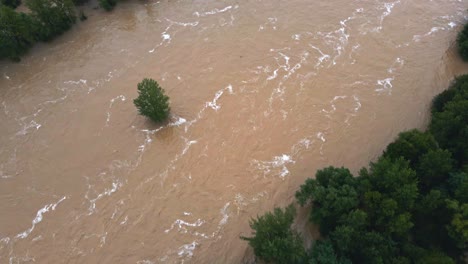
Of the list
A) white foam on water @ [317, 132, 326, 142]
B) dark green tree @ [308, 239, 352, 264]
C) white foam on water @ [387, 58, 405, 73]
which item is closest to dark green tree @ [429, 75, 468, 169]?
white foam on water @ [387, 58, 405, 73]

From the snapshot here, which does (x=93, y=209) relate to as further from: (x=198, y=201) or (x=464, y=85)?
(x=464, y=85)

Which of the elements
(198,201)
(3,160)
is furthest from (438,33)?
(3,160)

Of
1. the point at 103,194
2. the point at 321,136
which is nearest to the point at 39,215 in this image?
the point at 103,194

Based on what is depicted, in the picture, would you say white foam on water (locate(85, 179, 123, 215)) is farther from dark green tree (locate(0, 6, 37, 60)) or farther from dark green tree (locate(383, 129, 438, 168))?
dark green tree (locate(383, 129, 438, 168))

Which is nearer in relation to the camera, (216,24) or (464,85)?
(464,85)

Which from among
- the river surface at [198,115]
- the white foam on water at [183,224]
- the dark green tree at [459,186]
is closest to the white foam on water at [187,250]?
the river surface at [198,115]

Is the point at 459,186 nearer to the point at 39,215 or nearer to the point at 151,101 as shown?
the point at 151,101
